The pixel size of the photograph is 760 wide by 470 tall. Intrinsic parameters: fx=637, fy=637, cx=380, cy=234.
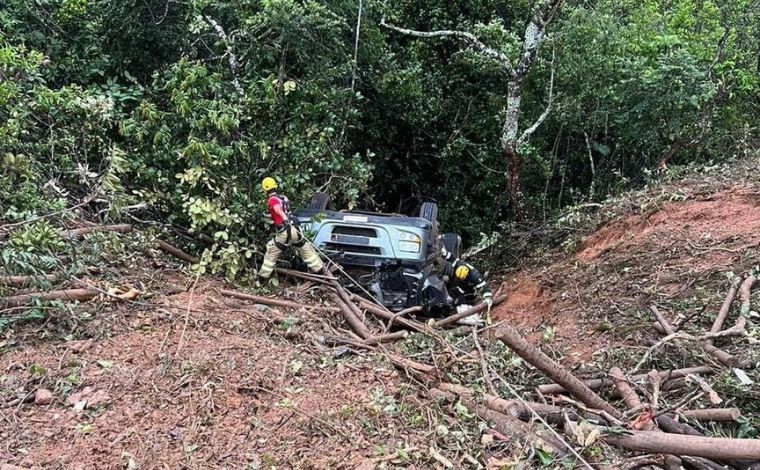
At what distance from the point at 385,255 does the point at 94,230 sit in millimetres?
2800

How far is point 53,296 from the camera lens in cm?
471

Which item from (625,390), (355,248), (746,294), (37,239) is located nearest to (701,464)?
(625,390)

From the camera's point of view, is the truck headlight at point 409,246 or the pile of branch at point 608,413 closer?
the pile of branch at point 608,413

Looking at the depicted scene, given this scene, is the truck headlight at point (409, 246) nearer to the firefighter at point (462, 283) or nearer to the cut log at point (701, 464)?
the firefighter at point (462, 283)

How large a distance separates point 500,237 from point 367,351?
18.9 feet

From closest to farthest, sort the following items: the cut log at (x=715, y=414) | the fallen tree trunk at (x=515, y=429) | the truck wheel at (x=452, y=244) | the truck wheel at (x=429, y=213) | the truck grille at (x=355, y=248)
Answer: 1. the fallen tree trunk at (x=515, y=429)
2. the cut log at (x=715, y=414)
3. the truck grille at (x=355, y=248)
4. the truck wheel at (x=429, y=213)
5. the truck wheel at (x=452, y=244)

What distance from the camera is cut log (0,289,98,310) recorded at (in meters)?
4.53

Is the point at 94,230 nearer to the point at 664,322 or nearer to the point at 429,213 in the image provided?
the point at 429,213

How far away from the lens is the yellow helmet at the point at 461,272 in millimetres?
7469

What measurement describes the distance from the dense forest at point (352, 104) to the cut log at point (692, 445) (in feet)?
13.7

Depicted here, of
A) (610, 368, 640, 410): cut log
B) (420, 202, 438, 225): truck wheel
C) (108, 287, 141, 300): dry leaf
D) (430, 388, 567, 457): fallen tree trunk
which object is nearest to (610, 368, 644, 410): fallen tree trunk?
(610, 368, 640, 410): cut log

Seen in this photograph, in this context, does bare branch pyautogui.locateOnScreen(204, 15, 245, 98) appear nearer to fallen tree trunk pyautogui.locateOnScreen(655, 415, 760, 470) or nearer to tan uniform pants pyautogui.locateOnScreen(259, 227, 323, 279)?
tan uniform pants pyautogui.locateOnScreen(259, 227, 323, 279)

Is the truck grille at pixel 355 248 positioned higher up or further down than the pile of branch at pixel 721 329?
higher up

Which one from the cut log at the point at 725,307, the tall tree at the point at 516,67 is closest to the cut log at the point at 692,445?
the cut log at the point at 725,307
